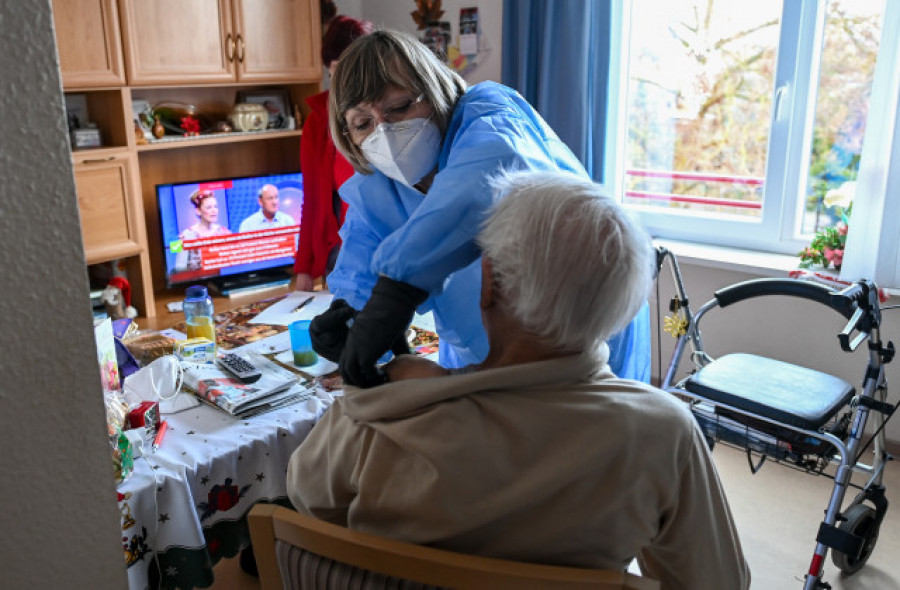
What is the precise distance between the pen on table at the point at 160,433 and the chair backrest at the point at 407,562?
62cm

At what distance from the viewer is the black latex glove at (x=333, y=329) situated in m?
1.37

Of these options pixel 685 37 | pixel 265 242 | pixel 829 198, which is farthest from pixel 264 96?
pixel 829 198

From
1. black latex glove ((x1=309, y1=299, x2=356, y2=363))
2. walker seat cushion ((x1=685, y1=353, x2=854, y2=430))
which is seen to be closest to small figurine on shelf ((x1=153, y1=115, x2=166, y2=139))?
black latex glove ((x1=309, y1=299, x2=356, y2=363))

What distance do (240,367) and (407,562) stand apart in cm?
101

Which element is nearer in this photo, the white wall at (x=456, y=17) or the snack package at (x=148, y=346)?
the snack package at (x=148, y=346)

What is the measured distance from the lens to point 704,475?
913 millimetres

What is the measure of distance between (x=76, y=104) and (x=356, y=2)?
1524 millimetres

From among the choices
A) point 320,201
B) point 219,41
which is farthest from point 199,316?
point 219,41

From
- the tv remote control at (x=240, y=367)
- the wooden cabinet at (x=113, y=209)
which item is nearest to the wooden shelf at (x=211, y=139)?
the wooden cabinet at (x=113, y=209)

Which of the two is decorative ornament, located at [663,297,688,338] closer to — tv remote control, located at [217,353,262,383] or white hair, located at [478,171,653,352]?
tv remote control, located at [217,353,262,383]

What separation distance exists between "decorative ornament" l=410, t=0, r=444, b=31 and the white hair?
9.33 ft

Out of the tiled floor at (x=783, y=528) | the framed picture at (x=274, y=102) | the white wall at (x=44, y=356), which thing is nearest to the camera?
the white wall at (x=44, y=356)

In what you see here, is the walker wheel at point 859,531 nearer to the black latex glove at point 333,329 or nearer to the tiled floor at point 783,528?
the tiled floor at point 783,528

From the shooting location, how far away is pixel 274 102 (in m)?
3.56
